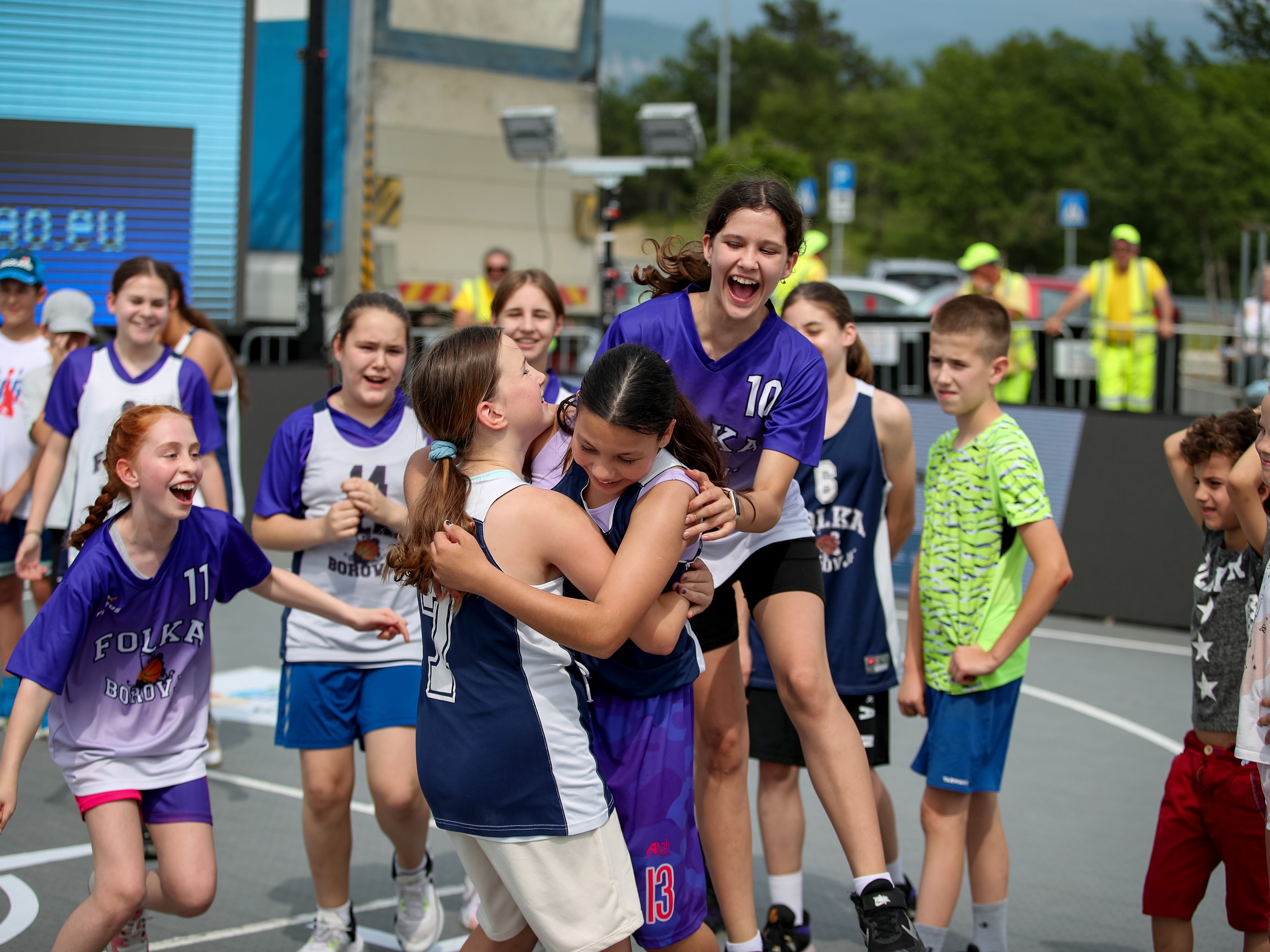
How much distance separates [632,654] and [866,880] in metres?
0.92

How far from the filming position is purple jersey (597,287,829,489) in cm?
327

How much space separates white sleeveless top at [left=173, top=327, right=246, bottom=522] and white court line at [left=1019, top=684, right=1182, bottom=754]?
12.5 feet

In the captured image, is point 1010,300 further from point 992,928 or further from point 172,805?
point 172,805

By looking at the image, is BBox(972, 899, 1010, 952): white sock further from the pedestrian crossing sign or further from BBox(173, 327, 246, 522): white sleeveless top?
the pedestrian crossing sign

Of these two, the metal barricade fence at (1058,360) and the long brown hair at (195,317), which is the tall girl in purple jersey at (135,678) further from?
the metal barricade fence at (1058,360)

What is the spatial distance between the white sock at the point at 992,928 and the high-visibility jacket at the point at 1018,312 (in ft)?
25.6

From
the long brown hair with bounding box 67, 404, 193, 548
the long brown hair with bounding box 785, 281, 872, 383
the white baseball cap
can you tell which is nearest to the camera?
the long brown hair with bounding box 67, 404, 193, 548

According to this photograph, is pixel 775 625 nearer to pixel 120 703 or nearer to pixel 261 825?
pixel 120 703

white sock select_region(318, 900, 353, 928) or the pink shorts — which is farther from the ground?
the pink shorts

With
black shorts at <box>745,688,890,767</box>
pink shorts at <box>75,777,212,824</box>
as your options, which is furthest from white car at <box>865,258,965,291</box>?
pink shorts at <box>75,777,212,824</box>

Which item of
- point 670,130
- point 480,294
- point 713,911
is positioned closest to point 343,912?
point 713,911

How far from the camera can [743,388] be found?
3.28 meters

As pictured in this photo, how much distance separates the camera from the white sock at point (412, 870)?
380 centimetres

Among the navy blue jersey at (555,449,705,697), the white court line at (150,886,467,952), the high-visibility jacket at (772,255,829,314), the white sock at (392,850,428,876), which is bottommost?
the white court line at (150,886,467,952)
